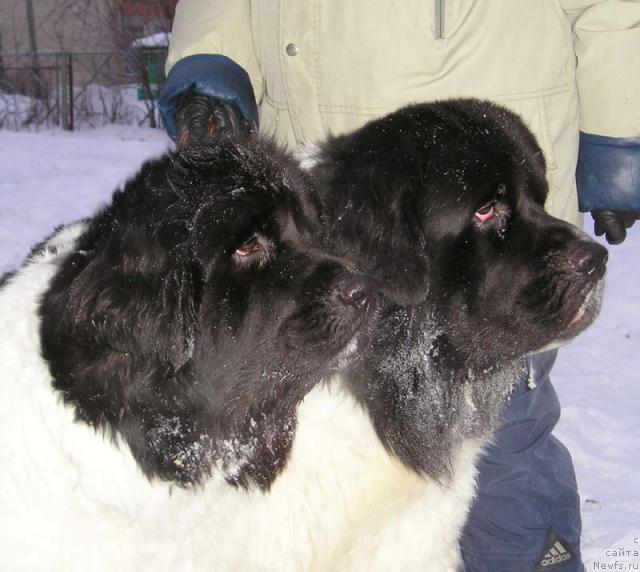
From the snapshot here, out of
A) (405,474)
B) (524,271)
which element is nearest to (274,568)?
(405,474)

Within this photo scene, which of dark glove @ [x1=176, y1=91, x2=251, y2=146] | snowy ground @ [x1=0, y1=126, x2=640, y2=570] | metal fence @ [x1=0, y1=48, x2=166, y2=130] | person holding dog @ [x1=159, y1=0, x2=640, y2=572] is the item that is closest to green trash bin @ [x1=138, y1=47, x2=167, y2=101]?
metal fence @ [x1=0, y1=48, x2=166, y2=130]

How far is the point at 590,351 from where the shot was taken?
4.68 m

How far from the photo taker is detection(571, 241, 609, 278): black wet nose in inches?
79.5

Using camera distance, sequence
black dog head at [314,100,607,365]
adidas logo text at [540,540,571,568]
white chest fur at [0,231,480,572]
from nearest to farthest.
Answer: white chest fur at [0,231,480,572], black dog head at [314,100,607,365], adidas logo text at [540,540,571,568]

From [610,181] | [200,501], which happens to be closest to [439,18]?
[610,181]

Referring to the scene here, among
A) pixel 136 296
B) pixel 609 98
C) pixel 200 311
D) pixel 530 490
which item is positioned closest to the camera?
pixel 136 296

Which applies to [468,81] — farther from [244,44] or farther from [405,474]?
[405,474]

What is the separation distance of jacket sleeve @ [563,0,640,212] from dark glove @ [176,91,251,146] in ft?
3.42

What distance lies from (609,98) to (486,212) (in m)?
0.60

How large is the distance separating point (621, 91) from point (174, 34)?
1503 millimetres

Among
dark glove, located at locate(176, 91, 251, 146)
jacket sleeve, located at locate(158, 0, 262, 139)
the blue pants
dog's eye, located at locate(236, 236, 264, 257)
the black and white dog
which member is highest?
jacket sleeve, located at locate(158, 0, 262, 139)

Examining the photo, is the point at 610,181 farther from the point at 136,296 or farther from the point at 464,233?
the point at 136,296

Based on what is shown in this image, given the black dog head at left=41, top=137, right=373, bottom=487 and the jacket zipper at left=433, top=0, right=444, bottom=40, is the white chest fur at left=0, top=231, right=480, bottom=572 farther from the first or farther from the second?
the jacket zipper at left=433, top=0, right=444, bottom=40

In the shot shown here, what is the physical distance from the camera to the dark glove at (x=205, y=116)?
96.0 inches
